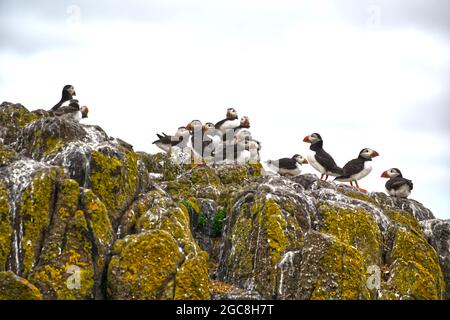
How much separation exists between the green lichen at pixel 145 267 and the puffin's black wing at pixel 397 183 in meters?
9.04

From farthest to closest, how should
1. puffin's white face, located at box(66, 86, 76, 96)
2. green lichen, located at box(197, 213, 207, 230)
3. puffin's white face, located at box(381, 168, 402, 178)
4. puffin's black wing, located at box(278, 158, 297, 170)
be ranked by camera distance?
puffin's white face, located at box(66, 86, 76, 96), puffin's black wing, located at box(278, 158, 297, 170), puffin's white face, located at box(381, 168, 402, 178), green lichen, located at box(197, 213, 207, 230)

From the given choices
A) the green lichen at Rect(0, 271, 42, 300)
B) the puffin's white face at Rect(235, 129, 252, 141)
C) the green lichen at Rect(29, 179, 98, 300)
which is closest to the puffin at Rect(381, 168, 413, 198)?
the puffin's white face at Rect(235, 129, 252, 141)

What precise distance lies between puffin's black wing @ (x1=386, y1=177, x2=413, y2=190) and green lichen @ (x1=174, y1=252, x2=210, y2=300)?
29.1 feet

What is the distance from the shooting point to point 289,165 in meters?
23.8

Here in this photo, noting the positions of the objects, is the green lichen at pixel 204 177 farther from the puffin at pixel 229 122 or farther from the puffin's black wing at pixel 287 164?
the puffin at pixel 229 122

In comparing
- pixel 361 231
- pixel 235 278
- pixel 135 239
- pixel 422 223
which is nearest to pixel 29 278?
pixel 135 239

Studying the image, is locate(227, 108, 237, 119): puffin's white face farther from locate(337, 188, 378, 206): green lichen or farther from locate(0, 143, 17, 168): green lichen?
locate(0, 143, 17, 168): green lichen

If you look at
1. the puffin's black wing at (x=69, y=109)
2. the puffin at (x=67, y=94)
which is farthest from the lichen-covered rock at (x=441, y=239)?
the puffin at (x=67, y=94)

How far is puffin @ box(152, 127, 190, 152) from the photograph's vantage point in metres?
26.4

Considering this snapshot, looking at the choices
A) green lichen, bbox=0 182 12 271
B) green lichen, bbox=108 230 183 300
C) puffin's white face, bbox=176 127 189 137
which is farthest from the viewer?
puffin's white face, bbox=176 127 189 137

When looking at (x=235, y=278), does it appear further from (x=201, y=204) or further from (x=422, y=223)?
(x=422, y=223)

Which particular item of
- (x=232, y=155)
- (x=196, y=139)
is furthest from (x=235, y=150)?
(x=196, y=139)
